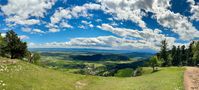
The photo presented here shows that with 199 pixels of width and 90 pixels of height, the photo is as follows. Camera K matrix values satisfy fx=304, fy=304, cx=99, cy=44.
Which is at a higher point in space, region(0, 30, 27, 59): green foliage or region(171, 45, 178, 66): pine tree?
region(0, 30, 27, 59): green foliage

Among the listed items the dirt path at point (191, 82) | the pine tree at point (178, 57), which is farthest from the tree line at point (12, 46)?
the pine tree at point (178, 57)

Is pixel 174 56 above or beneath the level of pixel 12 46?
beneath

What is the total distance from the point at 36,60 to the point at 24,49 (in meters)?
25.6

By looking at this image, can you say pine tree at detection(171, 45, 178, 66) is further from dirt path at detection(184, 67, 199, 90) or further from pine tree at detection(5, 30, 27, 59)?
dirt path at detection(184, 67, 199, 90)

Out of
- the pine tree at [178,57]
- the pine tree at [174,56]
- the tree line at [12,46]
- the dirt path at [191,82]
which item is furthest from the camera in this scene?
the pine tree at [178,57]

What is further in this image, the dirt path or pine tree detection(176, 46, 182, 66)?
pine tree detection(176, 46, 182, 66)

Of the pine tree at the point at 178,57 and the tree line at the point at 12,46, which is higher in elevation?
the tree line at the point at 12,46

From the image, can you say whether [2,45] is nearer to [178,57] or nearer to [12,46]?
[12,46]

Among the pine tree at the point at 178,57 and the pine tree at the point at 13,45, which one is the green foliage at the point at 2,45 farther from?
the pine tree at the point at 178,57

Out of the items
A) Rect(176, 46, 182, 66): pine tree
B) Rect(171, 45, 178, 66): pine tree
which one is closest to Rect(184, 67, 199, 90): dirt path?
Rect(171, 45, 178, 66): pine tree

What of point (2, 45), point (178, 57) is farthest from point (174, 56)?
point (2, 45)

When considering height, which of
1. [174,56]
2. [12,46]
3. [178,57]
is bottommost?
[178,57]

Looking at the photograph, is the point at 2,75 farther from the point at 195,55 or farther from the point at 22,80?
the point at 195,55

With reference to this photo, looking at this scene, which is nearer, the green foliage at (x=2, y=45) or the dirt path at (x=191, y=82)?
the dirt path at (x=191, y=82)
